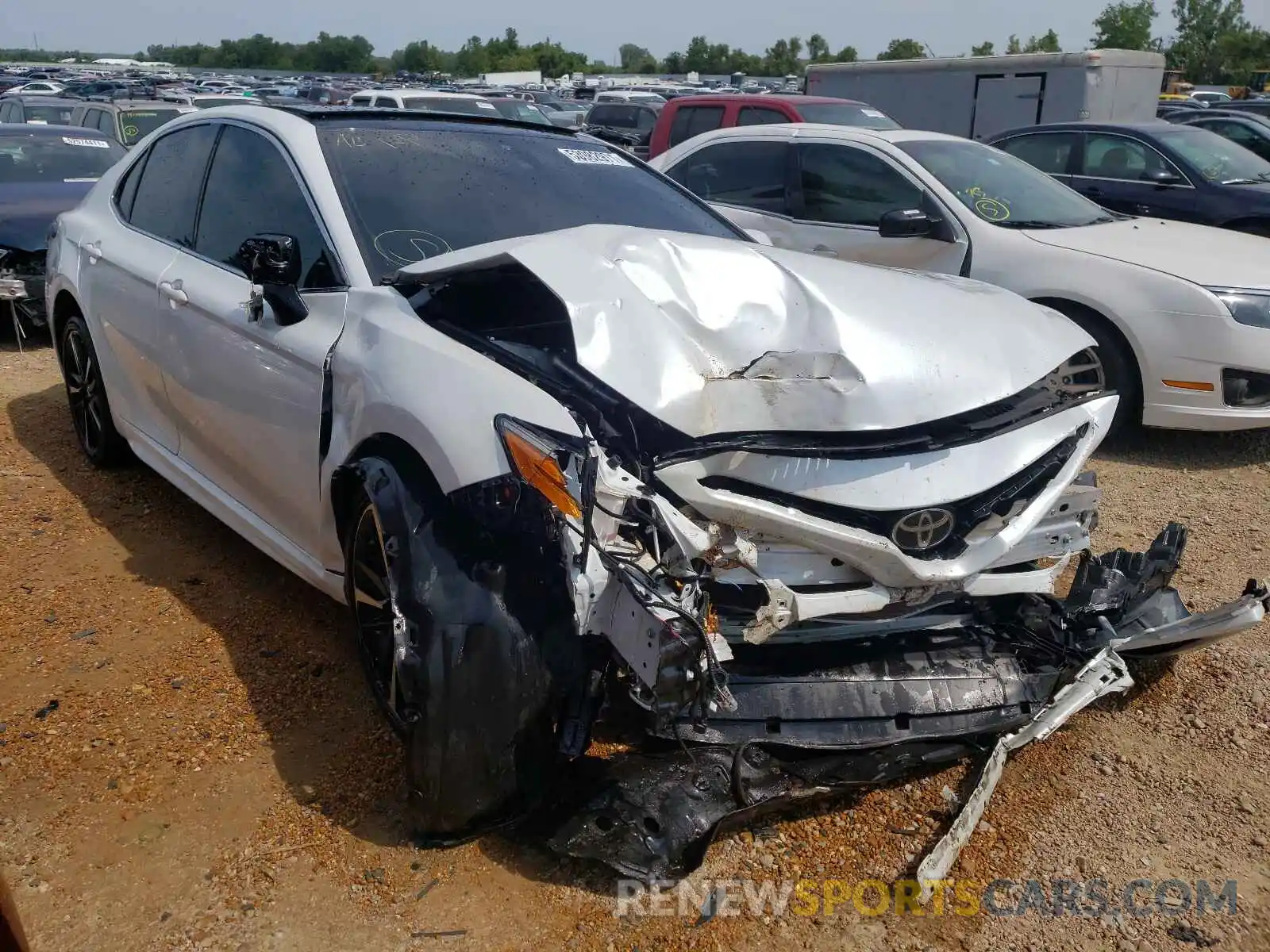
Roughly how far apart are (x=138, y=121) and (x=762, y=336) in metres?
12.4

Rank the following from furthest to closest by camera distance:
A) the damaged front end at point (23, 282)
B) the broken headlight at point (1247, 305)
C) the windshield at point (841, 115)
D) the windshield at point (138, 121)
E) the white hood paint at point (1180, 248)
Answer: the windshield at point (138, 121) → the windshield at point (841, 115) → the damaged front end at point (23, 282) → the white hood paint at point (1180, 248) → the broken headlight at point (1247, 305)

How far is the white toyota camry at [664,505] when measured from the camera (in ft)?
8.05

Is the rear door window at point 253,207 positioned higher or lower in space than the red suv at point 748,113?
higher

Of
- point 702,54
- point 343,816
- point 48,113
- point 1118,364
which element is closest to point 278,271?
point 343,816

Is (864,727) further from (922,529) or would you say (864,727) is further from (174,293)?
(174,293)

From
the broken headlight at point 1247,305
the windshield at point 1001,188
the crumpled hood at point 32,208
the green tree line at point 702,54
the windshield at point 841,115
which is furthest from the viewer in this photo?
the green tree line at point 702,54

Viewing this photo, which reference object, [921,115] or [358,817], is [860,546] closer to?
[358,817]

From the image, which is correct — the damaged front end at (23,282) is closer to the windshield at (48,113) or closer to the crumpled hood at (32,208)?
the crumpled hood at (32,208)

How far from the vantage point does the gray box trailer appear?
15555 millimetres

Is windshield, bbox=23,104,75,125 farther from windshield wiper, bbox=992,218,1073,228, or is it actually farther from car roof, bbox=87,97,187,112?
windshield wiper, bbox=992,218,1073,228

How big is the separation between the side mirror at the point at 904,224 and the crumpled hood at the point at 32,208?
5.70m

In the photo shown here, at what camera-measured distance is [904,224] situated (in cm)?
606

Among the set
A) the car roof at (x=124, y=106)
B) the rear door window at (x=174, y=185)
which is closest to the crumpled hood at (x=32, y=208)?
the rear door window at (x=174, y=185)

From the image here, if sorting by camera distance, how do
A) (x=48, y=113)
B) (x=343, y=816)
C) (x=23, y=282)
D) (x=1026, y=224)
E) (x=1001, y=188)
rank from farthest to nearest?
(x=48, y=113), (x=23, y=282), (x=1001, y=188), (x=1026, y=224), (x=343, y=816)
